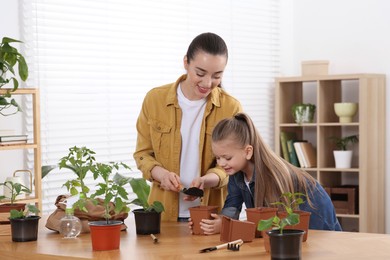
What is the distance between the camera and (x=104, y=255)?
100 inches

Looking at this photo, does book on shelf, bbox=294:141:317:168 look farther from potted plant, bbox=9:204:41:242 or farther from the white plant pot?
potted plant, bbox=9:204:41:242

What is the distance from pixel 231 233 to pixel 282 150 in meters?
3.92

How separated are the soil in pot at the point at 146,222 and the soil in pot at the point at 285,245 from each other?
0.75m

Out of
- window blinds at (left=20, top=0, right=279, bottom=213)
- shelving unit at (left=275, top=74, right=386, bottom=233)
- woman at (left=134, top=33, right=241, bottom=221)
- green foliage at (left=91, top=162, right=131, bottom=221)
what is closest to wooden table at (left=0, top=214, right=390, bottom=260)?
green foliage at (left=91, top=162, right=131, bottom=221)

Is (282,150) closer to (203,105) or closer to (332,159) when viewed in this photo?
(332,159)

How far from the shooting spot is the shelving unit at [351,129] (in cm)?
615

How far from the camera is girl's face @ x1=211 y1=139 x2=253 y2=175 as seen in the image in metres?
3.18

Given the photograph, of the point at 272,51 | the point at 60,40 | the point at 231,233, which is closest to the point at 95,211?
the point at 231,233

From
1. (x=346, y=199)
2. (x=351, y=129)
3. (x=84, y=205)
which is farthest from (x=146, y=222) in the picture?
(x=351, y=129)

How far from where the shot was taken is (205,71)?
3457mm

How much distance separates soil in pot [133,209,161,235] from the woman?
0.47 meters

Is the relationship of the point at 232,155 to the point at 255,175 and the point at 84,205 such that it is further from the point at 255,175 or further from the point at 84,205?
the point at 84,205

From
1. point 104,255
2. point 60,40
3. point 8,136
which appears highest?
point 60,40

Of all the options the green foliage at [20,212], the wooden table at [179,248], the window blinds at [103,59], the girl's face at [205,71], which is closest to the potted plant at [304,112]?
the window blinds at [103,59]
